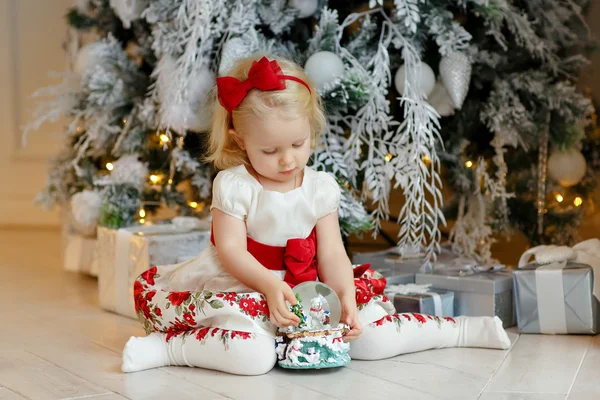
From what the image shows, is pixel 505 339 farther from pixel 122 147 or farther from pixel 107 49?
pixel 107 49

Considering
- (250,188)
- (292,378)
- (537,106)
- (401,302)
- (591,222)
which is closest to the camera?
(292,378)

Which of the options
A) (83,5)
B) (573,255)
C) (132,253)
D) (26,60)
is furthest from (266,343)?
(26,60)

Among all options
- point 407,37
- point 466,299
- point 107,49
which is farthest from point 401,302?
point 107,49

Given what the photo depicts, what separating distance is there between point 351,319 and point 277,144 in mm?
285

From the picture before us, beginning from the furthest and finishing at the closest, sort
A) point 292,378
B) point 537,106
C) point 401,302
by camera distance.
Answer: point 537,106
point 401,302
point 292,378

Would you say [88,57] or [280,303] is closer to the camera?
[280,303]

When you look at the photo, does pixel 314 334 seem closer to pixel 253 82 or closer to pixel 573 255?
pixel 253 82

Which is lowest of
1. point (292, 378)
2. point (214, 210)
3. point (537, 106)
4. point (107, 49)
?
point (292, 378)

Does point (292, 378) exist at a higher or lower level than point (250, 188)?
lower

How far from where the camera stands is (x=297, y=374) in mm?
1194

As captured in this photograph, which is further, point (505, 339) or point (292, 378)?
point (505, 339)

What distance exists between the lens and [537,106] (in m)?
1.78

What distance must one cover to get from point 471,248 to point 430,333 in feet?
1.70

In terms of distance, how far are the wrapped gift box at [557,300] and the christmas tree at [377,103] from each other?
8.6 inches
